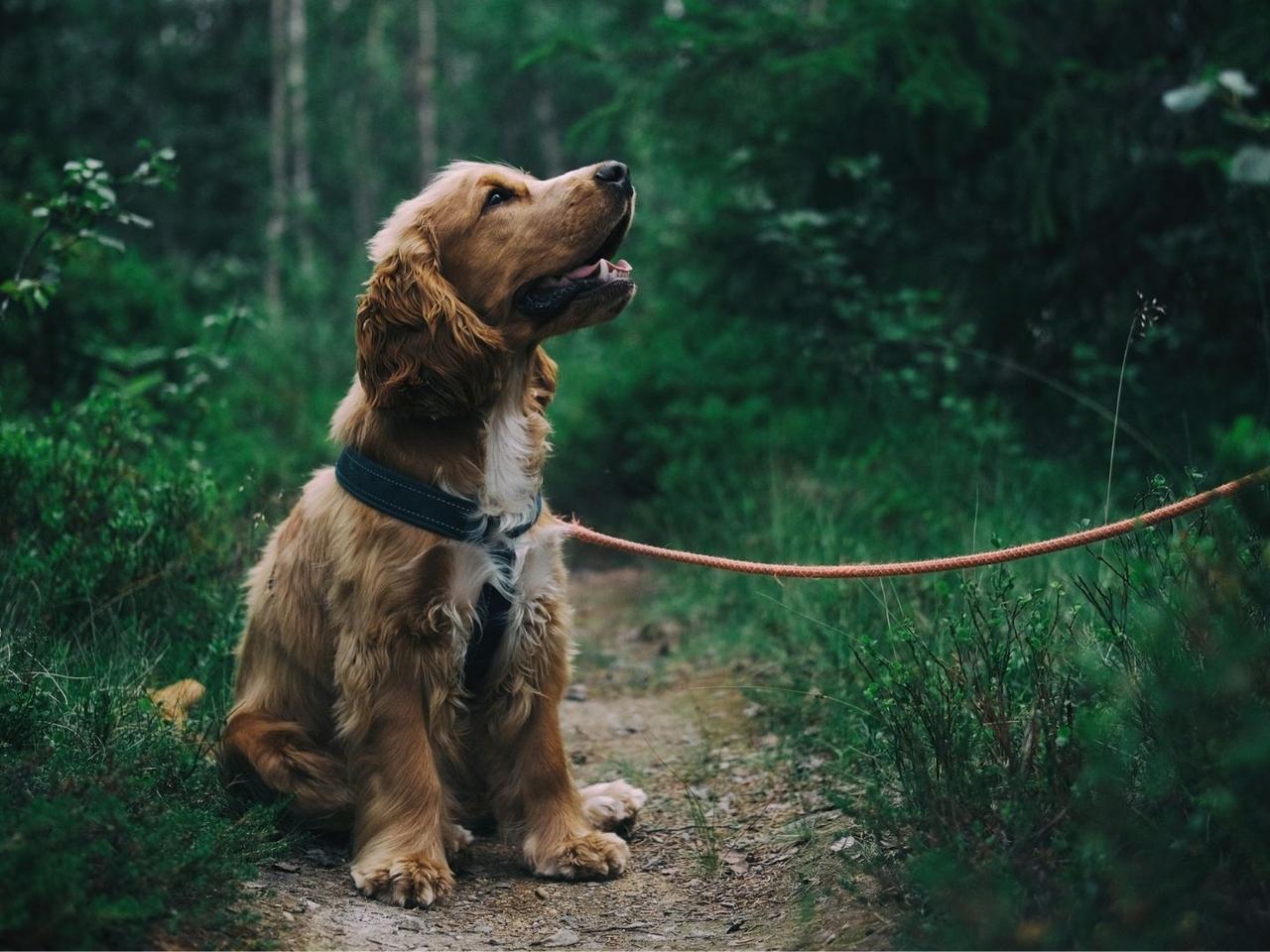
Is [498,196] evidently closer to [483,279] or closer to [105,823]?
[483,279]

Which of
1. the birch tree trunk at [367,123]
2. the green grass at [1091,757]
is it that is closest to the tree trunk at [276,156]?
the birch tree trunk at [367,123]

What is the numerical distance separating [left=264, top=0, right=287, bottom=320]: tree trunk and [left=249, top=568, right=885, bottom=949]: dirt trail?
49.7 feet

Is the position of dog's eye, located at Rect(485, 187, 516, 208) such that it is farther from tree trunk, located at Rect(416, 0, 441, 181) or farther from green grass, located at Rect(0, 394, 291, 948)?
tree trunk, located at Rect(416, 0, 441, 181)

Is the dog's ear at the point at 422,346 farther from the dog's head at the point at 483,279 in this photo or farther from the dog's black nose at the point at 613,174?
the dog's black nose at the point at 613,174

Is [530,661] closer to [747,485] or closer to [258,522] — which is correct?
[258,522]

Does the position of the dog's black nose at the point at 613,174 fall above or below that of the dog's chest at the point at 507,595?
above

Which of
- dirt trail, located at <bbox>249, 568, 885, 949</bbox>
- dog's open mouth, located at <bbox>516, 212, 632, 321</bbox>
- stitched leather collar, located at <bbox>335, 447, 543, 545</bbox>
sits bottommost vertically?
dirt trail, located at <bbox>249, 568, 885, 949</bbox>

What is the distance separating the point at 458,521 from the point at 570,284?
801 mm

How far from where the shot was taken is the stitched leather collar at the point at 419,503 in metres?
3.30

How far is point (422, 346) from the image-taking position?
3.35m

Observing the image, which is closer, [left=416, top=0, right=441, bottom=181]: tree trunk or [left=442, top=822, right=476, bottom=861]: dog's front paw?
[left=442, top=822, right=476, bottom=861]: dog's front paw

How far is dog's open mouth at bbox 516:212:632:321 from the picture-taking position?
354 centimetres

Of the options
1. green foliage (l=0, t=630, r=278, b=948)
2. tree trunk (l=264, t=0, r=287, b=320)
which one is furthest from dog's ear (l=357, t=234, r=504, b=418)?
tree trunk (l=264, t=0, r=287, b=320)

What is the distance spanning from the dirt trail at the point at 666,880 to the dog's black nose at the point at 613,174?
75.6 inches
